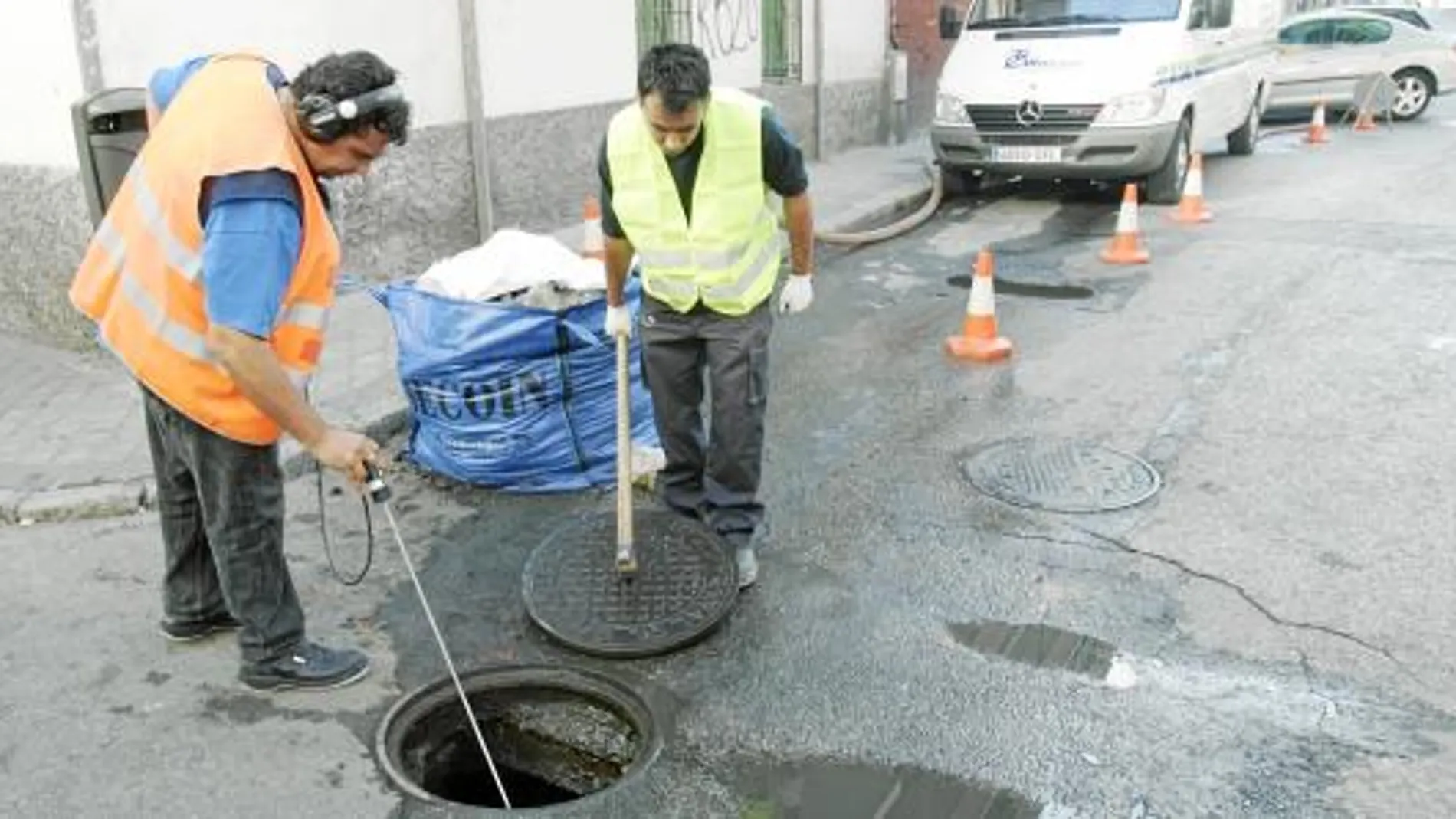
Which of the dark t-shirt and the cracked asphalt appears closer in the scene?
the cracked asphalt

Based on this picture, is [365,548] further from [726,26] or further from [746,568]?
[726,26]

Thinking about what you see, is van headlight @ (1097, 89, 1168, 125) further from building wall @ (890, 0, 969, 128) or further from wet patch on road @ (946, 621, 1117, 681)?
wet patch on road @ (946, 621, 1117, 681)

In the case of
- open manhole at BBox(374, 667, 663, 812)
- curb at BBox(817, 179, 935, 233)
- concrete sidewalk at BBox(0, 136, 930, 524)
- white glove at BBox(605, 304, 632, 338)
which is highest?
white glove at BBox(605, 304, 632, 338)

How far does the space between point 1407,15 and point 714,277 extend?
16750 millimetres

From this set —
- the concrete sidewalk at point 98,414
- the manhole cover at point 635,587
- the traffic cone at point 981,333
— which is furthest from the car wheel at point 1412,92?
the manhole cover at point 635,587

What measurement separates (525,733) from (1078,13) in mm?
8651

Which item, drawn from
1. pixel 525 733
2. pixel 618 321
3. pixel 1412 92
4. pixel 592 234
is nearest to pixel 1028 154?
pixel 592 234

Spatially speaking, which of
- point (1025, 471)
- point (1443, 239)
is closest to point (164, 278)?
point (1025, 471)

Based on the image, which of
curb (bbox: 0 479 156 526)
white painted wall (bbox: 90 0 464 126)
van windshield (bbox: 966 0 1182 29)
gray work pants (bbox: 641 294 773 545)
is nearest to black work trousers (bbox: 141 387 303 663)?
curb (bbox: 0 479 156 526)

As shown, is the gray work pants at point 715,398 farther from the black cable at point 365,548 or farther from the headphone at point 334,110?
the headphone at point 334,110

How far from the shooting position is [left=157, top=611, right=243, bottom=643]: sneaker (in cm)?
358

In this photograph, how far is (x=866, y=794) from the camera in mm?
2936

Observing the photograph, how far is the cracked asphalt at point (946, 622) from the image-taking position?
9.75ft

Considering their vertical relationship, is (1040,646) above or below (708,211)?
below
